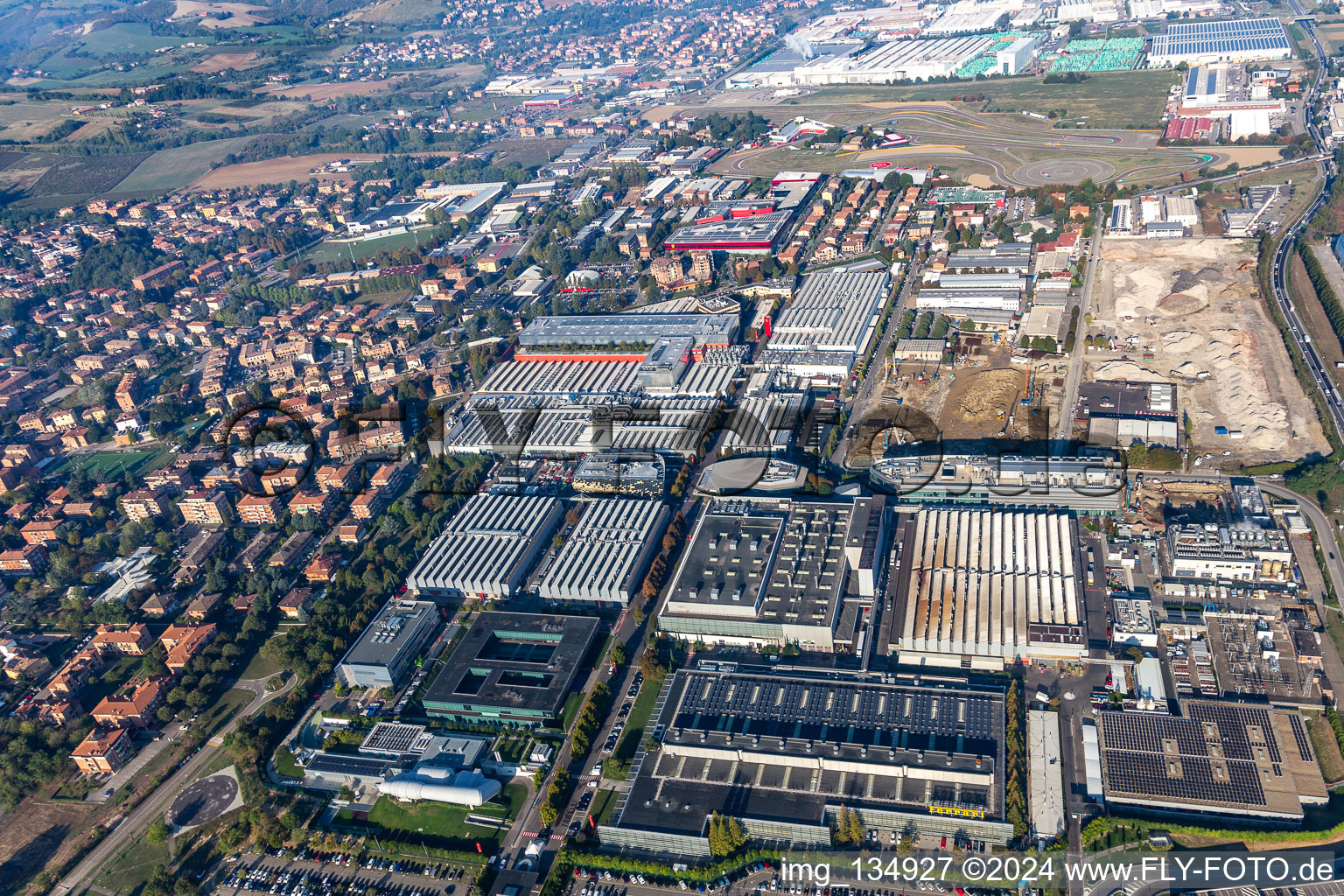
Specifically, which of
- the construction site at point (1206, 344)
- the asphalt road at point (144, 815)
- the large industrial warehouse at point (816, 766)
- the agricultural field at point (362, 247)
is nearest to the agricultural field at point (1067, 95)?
the construction site at point (1206, 344)

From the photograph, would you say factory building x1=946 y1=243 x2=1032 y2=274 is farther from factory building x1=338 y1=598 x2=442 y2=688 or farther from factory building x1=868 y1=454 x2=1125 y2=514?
factory building x1=338 y1=598 x2=442 y2=688

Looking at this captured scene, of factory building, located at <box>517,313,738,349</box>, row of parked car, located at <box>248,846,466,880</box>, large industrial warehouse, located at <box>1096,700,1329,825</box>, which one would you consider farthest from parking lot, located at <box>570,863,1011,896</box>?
factory building, located at <box>517,313,738,349</box>

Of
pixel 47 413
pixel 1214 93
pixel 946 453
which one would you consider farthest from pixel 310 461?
pixel 1214 93

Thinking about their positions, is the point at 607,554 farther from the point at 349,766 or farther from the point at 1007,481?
the point at 1007,481

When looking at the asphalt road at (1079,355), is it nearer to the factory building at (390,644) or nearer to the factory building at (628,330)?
the factory building at (628,330)

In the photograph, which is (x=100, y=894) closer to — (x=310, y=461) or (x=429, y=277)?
(x=310, y=461)
